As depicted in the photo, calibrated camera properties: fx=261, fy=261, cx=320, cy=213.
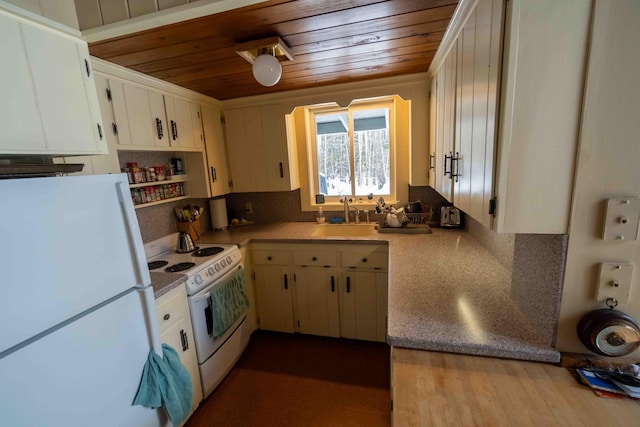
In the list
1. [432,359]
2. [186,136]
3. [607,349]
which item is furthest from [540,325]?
[186,136]

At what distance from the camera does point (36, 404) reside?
838mm

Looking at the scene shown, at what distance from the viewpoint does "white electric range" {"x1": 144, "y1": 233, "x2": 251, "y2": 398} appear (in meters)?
1.74

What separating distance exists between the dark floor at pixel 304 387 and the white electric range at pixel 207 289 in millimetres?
139

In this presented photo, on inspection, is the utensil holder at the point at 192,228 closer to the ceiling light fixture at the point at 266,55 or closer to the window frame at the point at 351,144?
the window frame at the point at 351,144

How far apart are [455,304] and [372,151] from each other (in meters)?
1.92

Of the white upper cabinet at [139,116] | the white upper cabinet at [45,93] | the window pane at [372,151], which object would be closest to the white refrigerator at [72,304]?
the white upper cabinet at [45,93]

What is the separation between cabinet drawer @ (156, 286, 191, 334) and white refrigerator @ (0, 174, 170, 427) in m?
0.24

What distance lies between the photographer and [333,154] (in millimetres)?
2850

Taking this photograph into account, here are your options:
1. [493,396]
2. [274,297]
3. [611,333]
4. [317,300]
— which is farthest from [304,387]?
[611,333]

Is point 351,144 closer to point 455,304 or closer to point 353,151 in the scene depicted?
point 353,151

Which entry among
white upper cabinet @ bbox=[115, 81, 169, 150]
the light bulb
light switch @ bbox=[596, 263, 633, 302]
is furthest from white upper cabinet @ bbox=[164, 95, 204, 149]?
light switch @ bbox=[596, 263, 633, 302]

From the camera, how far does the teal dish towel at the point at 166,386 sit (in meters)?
1.20

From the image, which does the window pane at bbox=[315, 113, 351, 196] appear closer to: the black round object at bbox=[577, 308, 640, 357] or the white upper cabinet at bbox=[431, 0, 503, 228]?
the white upper cabinet at bbox=[431, 0, 503, 228]

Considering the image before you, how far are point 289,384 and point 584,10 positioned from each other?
2.37 meters
